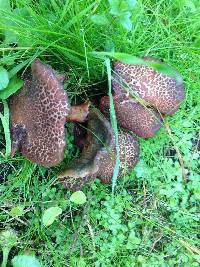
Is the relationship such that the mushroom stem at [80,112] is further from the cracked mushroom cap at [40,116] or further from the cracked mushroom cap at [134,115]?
the cracked mushroom cap at [40,116]

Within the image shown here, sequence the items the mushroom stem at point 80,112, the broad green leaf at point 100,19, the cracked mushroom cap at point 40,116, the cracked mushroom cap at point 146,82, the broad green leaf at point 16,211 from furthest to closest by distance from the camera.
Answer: the broad green leaf at point 16,211 → the mushroom stem at point 80,112 → the cracked mushroom cap at point 146,82 → the broad green leaf at point 100,19 → the cracked mushroom cap at point 40,116

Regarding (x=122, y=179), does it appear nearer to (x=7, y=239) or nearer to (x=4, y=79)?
(x=7, y=239)

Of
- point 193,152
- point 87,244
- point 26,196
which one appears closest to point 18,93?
point 26,196

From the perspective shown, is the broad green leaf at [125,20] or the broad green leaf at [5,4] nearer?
the broad green leaf at [125,20]

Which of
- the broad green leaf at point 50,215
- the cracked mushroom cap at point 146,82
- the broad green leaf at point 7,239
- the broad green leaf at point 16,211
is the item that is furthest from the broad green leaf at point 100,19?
the broad green leaf at point 7,239

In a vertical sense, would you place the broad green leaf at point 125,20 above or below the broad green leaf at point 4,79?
above

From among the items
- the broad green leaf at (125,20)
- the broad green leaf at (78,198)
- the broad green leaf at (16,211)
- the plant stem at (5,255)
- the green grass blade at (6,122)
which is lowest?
the plant stem at (5,255)

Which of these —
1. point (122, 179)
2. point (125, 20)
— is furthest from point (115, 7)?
point (122, 179)

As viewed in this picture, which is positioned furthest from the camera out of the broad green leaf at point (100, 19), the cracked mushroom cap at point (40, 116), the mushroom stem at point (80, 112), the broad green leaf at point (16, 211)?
the broad green leaf at point (16, 211)
